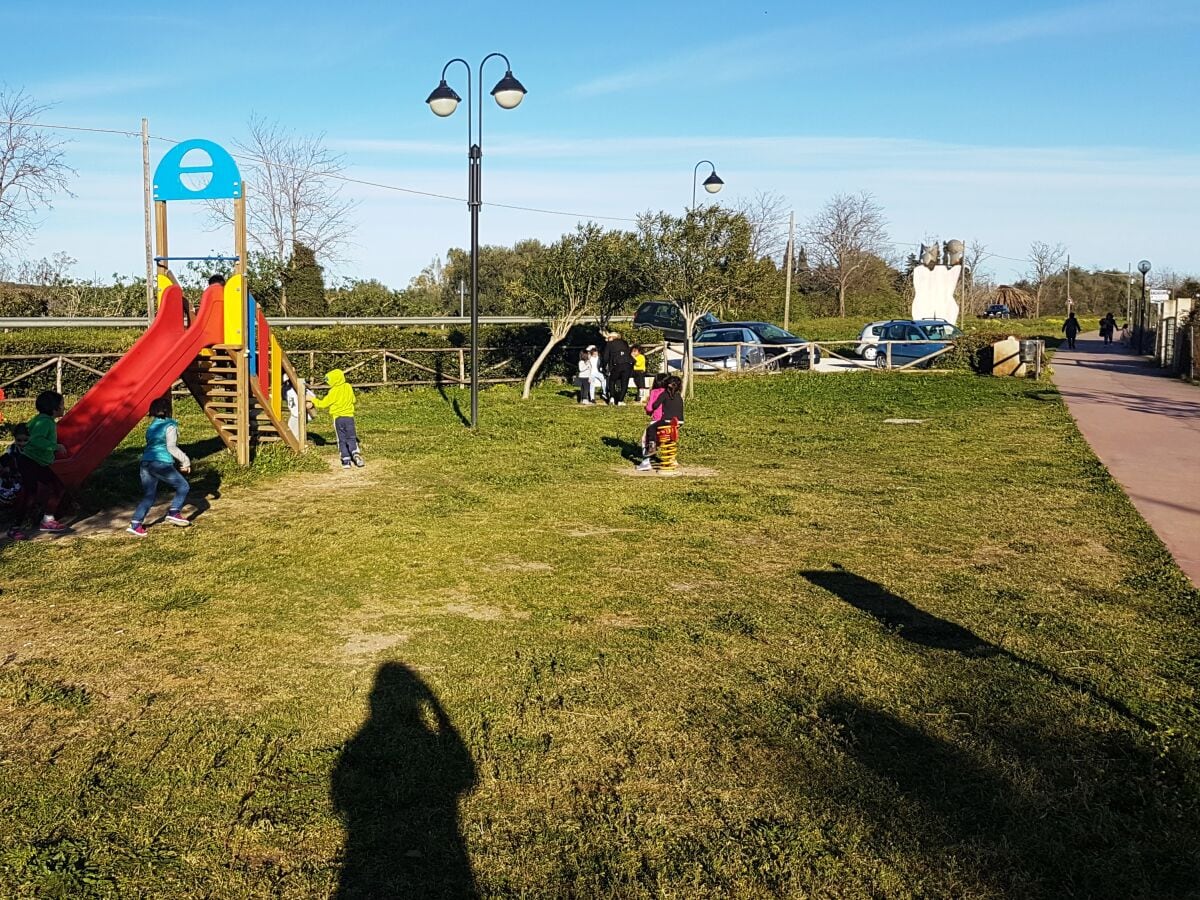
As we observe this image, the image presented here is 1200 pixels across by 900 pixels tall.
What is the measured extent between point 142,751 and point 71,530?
5590 mm

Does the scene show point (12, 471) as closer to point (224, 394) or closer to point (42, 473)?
point (42, 473)

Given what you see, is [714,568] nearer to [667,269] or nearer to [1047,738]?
[1047,738]

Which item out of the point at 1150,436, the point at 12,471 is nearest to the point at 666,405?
Answer: the point at 12,471

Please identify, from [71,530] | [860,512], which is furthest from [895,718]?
[71,530]

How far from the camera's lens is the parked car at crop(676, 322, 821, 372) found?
28375 millimetres

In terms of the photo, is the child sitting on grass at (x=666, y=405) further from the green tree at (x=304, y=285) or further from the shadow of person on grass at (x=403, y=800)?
the green tree at (x=304, y=285)

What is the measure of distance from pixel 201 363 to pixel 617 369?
10201mm

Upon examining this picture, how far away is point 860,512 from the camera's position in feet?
33.6

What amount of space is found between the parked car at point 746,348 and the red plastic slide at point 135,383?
18.1m

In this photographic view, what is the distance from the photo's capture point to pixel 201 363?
13031 millimetres

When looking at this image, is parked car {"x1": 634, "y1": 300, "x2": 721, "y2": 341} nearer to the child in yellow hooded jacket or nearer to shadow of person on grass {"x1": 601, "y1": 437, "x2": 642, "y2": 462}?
shadow of person on grass {"x1": 601, "y1": 437, "x2": 642, "y2": 462}

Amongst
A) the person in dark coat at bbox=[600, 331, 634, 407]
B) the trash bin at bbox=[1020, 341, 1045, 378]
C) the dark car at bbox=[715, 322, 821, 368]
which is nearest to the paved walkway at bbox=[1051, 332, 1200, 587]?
the trash bin at bbox=[1020, 341, 1045, 378]

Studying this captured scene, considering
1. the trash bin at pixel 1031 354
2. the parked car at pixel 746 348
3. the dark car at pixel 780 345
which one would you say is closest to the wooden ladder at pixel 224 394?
the parked car at pixel 746 348

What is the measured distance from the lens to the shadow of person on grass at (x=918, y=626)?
546 centimetres
